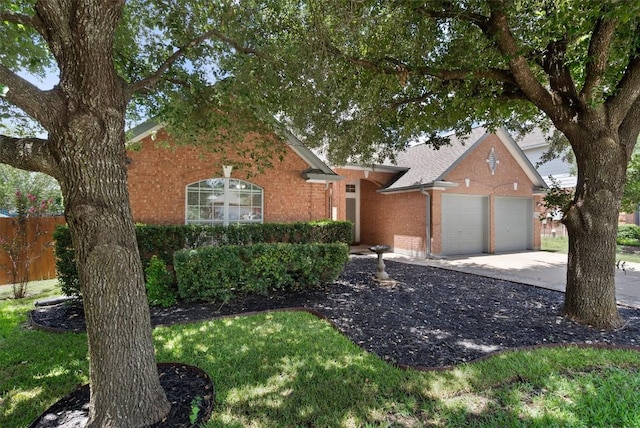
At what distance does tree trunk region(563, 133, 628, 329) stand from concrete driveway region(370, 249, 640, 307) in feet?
7.46

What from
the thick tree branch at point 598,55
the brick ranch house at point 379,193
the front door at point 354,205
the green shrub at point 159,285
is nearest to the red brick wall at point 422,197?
the brick ranch house at point 379,193

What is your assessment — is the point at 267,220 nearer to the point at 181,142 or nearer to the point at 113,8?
the point at 181,142

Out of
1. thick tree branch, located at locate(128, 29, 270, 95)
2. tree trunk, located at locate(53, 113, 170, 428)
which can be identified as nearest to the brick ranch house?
thick tree branch, located at locate(128, 29, 270, 95)

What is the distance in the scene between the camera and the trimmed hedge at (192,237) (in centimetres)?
614

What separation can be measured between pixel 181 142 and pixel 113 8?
3.61 meters

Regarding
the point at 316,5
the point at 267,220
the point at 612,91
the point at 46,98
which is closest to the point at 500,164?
the point at 612,91

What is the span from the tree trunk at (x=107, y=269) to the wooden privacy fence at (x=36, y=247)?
760 cm

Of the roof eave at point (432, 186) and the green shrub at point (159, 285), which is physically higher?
the roof eave at point (432, 186)

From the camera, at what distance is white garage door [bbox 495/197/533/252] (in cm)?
1507

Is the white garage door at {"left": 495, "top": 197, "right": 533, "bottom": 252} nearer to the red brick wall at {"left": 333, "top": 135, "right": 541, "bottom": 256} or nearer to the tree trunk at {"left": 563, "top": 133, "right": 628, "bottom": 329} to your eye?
the red brick wall at {"left": 333, "top": 135, "right": 541, "bottom": 256}

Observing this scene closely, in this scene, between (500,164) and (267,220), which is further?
(500,164)

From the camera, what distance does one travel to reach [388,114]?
700 centimetres

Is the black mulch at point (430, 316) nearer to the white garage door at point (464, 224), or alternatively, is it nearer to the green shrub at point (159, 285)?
the green shrub at point (159, 285)

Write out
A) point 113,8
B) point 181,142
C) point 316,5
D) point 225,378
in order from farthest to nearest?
point 181,142
point 316,5
point 225,378
point 113,8
